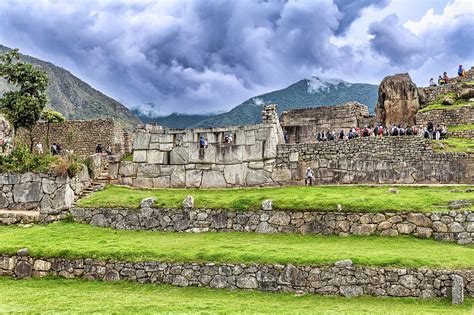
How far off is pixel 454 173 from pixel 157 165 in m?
14.4

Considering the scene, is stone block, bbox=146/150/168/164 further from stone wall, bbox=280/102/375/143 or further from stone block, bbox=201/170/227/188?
stone wall, bbox=280/102/375/143

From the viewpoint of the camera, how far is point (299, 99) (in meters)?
63.2

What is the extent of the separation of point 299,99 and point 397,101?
2831 centimetres

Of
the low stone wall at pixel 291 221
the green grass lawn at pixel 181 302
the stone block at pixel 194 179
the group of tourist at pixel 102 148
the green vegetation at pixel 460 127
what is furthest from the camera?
the group of tourist at pixel 102 148

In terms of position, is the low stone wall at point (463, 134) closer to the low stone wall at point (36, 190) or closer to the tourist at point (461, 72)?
the tourist at point (461, 72)

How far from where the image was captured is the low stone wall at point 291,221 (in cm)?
1664

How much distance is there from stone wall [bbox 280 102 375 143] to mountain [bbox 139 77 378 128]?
1795 cm

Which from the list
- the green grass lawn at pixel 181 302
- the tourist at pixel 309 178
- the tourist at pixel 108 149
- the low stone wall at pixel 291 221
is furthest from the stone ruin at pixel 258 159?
the green grass lawn at pixel 181 302

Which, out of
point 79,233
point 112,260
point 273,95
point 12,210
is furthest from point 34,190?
point 273,95

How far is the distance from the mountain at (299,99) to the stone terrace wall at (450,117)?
74.1ft

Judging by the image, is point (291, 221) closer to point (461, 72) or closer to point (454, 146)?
point (454, 146)

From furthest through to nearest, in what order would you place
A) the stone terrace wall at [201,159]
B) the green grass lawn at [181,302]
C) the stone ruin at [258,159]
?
1. the stone terrace wall at [201,159]
2. the stone ruin at [258,159]
3. the green grass lawn at [181,302]

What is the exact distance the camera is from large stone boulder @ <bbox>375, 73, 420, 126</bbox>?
35.1 metres

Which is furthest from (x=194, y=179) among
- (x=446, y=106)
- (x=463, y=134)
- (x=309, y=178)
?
(x=446, y=106)
